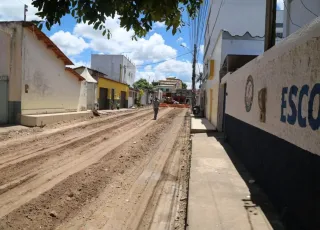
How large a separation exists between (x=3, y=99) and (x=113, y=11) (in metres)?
15.0

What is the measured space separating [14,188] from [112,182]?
1.87m

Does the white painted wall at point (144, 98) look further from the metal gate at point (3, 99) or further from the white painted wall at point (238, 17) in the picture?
the metal gate at point (3, 99)

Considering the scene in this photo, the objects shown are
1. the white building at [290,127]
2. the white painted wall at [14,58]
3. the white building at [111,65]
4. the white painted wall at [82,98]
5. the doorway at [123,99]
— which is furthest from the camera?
the white building at [111,65]

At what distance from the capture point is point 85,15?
2670mm

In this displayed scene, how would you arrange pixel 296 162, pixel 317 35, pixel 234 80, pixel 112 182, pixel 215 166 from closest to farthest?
pixel 317 35, pixel 296 162, pixel 112 182, pixel 215 166, pixel 234 80

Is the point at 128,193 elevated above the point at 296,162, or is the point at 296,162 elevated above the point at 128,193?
the point at 296,162

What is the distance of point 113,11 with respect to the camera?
8.87ft

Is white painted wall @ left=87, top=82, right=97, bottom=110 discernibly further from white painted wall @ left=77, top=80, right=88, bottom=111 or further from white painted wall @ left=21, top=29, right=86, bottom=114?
white painted wall @ left=21, top=29, right=86, bottom=114

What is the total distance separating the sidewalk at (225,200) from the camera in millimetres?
4438

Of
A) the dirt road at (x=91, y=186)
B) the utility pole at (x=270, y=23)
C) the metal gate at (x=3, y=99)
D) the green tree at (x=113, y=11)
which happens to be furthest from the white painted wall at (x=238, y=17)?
the green tree at (x=113, y=11)

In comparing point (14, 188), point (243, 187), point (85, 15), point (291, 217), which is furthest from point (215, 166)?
point (85, 15)

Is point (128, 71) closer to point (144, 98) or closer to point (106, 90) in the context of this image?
point (144, 98)

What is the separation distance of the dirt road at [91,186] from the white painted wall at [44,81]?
6.29 m

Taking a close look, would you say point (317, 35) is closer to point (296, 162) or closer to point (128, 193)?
point (296, 162)
